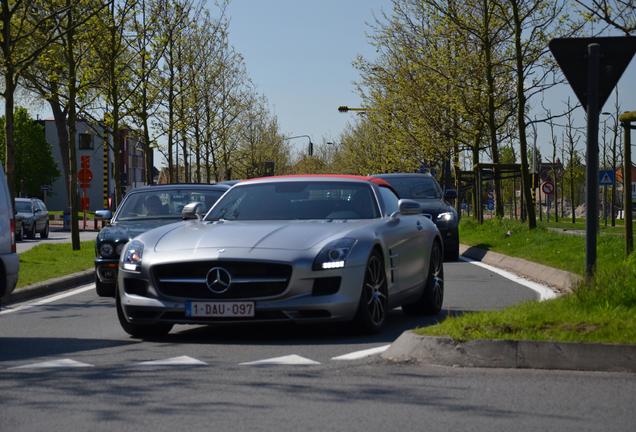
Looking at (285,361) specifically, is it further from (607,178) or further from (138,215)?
(607,178)

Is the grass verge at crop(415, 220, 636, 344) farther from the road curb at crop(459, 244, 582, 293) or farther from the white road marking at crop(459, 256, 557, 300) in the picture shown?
the road curb at crop(459, 244, 582, 293)

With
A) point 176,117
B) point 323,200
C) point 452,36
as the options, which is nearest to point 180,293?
point 323,200

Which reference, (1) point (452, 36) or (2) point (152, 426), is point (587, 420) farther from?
(1) point (452, 36)

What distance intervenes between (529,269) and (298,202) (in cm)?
878

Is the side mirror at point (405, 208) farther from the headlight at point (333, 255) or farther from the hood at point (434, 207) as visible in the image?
the hood at point (434, 207)

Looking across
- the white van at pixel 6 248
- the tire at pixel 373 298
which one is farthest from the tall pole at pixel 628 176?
the white van at pixel 6 248

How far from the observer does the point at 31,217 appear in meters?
49.0

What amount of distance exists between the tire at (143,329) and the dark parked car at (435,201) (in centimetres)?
1408

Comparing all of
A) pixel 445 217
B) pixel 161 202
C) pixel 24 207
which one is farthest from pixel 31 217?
pixel 161 202

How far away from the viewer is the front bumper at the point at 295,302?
10258mm

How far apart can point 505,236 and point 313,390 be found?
70.1ft

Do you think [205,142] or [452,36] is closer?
[452,36]

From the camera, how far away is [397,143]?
167ft

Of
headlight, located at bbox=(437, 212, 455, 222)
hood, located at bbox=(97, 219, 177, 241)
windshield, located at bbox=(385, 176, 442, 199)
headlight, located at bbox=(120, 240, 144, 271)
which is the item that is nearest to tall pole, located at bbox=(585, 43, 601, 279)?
headlight, located at bbox=(120, 240, 144, 271)
